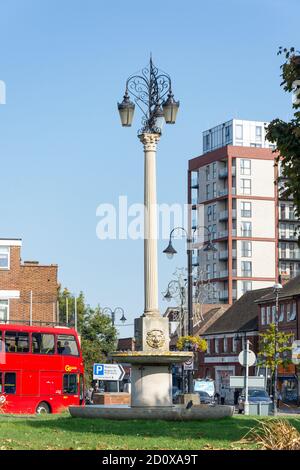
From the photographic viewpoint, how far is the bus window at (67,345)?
4267 centimetres

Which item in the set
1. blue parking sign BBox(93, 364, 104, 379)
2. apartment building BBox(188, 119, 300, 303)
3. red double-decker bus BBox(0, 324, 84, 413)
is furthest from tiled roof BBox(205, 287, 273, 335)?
red double-decker bus BBox(0, 324, 84, 413)

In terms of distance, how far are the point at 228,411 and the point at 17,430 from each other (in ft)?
22.9

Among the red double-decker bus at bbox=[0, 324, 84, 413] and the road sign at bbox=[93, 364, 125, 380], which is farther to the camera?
the road sign at bbox=[93, 364, 125, 380]

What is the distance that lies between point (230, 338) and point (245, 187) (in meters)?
30.2

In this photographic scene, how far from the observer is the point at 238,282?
417 feet

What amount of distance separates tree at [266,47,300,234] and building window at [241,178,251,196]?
351 feet

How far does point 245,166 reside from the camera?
12762cm

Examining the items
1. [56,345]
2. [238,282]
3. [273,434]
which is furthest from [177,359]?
[238,282]

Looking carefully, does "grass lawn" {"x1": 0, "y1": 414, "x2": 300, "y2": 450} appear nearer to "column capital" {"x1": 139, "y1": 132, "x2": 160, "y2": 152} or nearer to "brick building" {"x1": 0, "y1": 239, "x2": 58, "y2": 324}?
"column capital" {"x1": 139, "y1": 132, "x2": 160, "y2": 152}

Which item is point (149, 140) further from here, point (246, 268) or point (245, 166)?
point (245, 166)

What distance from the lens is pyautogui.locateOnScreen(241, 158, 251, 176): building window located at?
418 feet

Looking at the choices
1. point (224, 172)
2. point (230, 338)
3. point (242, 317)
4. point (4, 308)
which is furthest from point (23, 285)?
point (224, 172)

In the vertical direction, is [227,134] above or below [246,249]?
above
